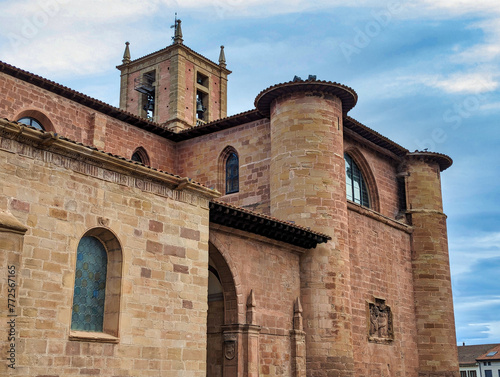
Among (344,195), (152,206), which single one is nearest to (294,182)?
(344,195)

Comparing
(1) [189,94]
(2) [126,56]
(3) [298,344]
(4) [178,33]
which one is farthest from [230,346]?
(2) [126,56]

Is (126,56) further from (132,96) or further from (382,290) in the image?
(382,290)

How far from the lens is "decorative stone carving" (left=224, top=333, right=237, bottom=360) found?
51.0 ft

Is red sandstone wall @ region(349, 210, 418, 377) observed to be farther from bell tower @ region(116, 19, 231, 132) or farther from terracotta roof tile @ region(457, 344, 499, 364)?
terracotta roof tile @ region(457, 344, 499, 364)

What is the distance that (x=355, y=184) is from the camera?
23141mm

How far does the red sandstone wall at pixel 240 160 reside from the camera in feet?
68.2

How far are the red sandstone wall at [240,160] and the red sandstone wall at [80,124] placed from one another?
2.90ft

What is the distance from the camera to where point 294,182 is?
19.3 metres

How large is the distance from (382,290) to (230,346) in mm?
7875

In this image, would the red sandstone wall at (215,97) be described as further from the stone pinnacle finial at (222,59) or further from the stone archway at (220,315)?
the stone archway at (220,315)

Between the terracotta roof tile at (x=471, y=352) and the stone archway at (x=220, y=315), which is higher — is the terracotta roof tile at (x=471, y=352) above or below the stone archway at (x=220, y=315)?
above

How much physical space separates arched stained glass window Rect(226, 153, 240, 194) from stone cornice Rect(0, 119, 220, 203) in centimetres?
792

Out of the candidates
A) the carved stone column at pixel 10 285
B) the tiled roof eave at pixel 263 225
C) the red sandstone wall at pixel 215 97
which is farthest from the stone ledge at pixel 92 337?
the red sandstone wall at pixel 215 97

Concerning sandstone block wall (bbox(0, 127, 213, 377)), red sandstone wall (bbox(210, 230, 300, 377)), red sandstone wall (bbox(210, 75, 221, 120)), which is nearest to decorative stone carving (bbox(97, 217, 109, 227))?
sandstone block wall (bbox(0, 127, 213, 377))
